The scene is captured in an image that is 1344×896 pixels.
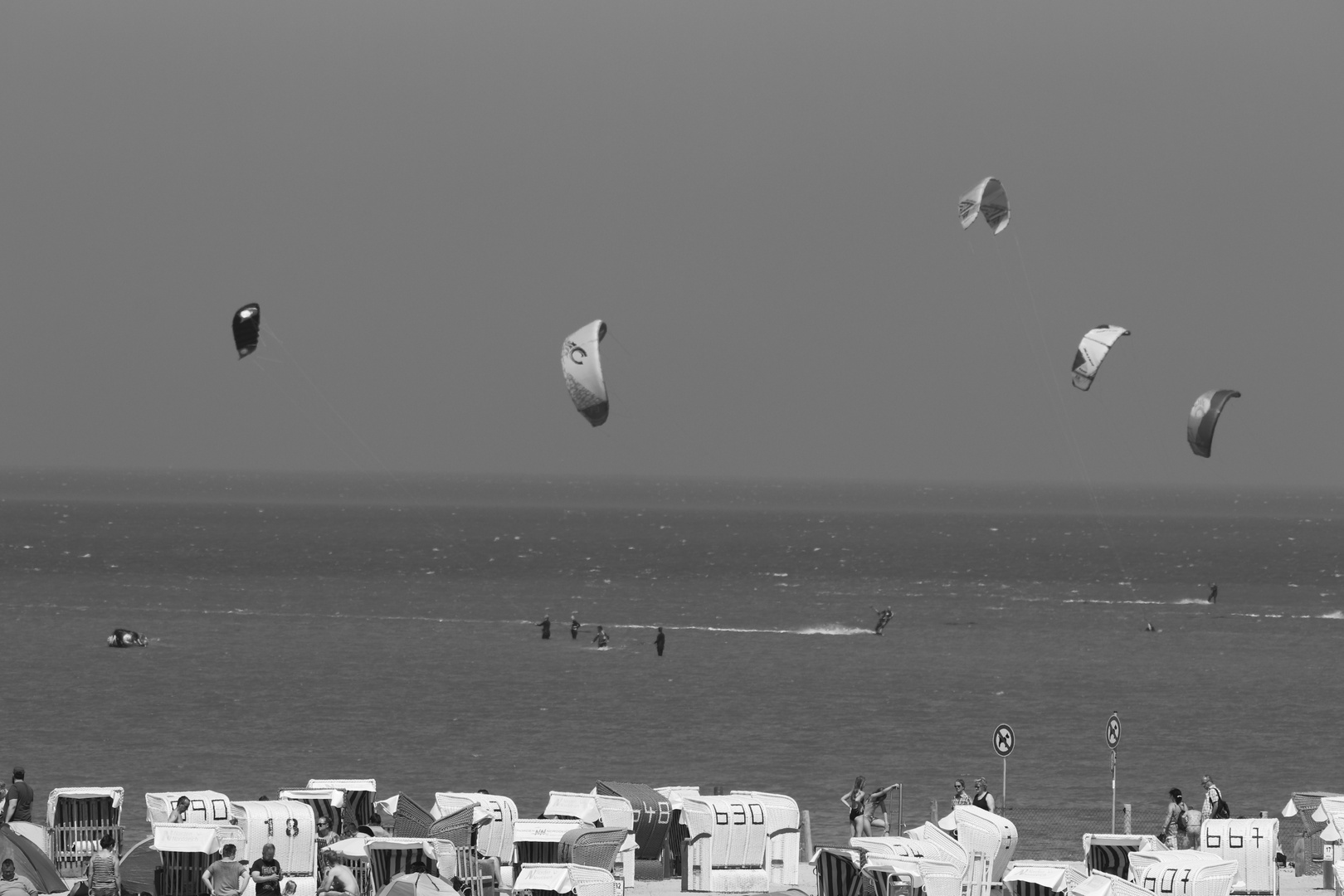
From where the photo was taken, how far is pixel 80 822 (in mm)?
21672

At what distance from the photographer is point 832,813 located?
3538 cm

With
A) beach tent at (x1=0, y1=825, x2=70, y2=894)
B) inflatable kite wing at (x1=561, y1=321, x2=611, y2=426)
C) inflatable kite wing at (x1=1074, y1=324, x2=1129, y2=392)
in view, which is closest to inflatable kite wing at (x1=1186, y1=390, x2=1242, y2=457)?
inflatable kite wing at (x1=1074, y1=324, x2=1129, y2=392)

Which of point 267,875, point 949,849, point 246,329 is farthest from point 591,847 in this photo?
point 246,329

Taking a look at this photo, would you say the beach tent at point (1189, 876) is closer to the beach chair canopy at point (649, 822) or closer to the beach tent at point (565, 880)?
the beach tent at point (565, 880)

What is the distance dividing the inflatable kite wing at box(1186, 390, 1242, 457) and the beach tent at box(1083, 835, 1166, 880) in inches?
793

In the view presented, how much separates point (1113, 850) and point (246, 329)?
23.1m

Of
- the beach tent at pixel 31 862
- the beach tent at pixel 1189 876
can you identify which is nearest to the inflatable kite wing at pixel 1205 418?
the beach tent at pixel 1189 876

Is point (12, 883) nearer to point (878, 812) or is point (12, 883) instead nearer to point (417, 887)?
point (417, 887)

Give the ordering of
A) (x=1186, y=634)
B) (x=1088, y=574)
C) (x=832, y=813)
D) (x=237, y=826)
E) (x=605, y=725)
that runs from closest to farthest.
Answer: (x=237, y=826), (x=832, y=813), (x=605, y=725), (x=1186, y=634), (x=1088, y=574)

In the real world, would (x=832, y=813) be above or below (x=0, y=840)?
below

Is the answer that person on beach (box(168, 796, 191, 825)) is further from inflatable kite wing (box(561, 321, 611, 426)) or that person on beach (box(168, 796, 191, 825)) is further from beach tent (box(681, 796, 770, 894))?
inflatable kite wing (box(561, 321, 611, 426))

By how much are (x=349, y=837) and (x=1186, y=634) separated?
2760 inches

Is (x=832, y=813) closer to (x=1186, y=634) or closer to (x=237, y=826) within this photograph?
(x=237, y=826)

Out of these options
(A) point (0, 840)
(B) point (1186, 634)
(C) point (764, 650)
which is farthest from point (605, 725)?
(B) point (1186, 634)
